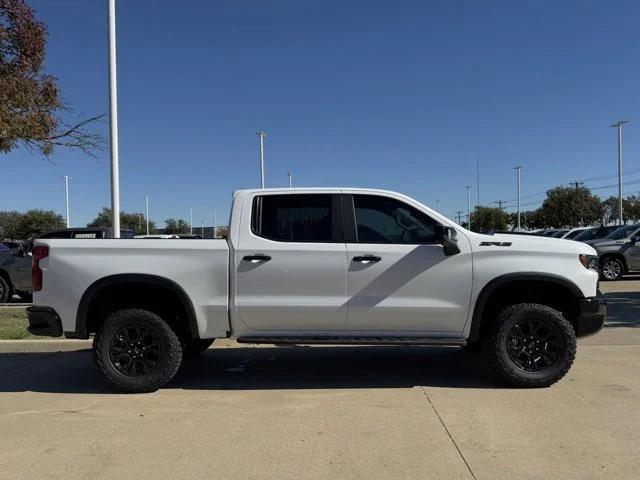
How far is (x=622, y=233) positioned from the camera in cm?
1741

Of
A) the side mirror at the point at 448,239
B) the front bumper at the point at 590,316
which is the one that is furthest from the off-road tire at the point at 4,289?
the front bumper at the point at 590,316

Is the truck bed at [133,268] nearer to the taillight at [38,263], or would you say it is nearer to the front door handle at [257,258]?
the taillight at [38,263]

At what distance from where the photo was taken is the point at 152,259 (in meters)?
5.66

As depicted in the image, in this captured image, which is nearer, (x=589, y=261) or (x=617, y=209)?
(x=589, y=261)

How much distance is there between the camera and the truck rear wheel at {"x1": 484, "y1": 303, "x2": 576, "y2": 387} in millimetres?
5633

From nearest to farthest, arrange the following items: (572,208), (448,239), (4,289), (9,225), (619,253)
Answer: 1. (448,239)
2. (4,289)
3. (619,253)
4. (572,208)
5. (9,225)

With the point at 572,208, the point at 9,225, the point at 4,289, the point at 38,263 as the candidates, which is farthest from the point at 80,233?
the point at 9,225

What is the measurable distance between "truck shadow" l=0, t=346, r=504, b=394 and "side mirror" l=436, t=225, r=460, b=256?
1.45 metres

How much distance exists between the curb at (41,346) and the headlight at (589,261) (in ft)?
21.0

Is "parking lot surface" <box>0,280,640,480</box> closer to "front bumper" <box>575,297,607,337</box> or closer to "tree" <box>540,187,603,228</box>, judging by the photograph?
"front bumper" <box>575,297,607,337</box>

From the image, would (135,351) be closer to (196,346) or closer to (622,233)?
(196,346)

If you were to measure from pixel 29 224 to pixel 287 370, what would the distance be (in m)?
78.0

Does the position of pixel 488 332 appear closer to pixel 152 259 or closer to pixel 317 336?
pixel 317 336

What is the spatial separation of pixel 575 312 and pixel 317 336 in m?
2.63
